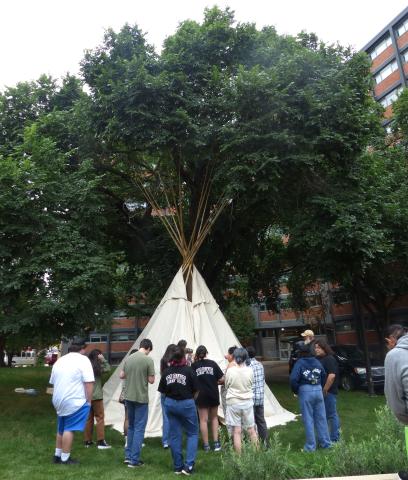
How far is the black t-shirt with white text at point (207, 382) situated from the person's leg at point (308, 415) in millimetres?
1358

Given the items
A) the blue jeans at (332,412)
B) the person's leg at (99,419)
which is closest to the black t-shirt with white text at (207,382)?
the person's leg at (99,419)

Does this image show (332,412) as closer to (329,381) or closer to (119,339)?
(329,381)

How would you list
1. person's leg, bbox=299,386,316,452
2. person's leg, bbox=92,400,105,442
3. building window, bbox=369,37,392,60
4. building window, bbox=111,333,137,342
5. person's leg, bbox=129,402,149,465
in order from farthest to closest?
building window, bbox=111,333,137,342 < building window, bbox=369,37,392,60 < person's leg, bbox=92,400,105,442 < person's leg, bbox=299,386,316,452 < person's leg, bbox=129,402,149,465

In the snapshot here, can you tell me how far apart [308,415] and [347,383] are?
1080 cm

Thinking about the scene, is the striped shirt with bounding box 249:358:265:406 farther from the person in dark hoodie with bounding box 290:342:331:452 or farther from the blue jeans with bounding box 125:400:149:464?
the blue jeans with bounding box 125:400:149:464

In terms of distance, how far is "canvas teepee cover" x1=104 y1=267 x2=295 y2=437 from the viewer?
10.1 metres

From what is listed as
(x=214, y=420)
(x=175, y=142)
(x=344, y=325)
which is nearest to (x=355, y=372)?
(x=214, y=420)

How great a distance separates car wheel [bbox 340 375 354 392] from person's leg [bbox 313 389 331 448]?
33.4ft

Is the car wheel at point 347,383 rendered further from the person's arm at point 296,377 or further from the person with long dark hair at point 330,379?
the person's arm at point 296,377

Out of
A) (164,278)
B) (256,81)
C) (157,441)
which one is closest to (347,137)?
(256,81)

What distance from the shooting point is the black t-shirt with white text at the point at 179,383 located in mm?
6148

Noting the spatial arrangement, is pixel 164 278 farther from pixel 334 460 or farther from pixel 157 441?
pixel 334 460

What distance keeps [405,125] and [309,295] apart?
16.7m

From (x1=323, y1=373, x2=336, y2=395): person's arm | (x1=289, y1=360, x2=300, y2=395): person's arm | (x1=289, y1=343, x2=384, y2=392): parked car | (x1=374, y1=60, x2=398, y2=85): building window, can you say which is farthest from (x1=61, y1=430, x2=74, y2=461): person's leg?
(x1=374, y1=60, x2=398, y2=85): building window
